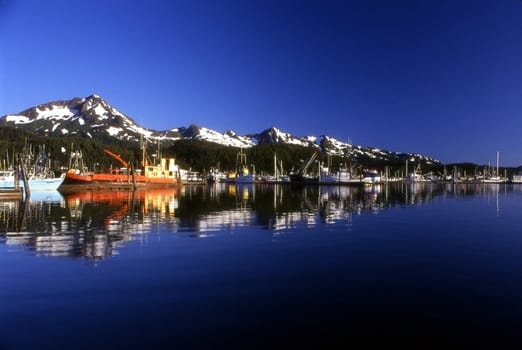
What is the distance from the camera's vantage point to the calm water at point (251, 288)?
1031 centimetres

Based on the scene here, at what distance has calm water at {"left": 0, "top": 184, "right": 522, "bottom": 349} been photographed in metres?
10.3

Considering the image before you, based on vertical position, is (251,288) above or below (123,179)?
→ below

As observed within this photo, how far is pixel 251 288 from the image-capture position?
1404 cm

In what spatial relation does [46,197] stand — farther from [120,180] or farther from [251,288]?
[251,288]

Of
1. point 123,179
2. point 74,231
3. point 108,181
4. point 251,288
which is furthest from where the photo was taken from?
point 123,179

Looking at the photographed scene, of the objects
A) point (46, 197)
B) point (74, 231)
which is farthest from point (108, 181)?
point (74, 231)

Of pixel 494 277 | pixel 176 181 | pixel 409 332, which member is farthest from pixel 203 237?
pixel 176 181

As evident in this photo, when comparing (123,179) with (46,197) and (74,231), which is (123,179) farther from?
(74,231)

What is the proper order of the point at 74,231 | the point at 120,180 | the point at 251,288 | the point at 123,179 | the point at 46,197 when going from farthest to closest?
the point at 123,179 → the point at 120,180 → the point at 46,197 → the point at 74,231 → the point at 251,288

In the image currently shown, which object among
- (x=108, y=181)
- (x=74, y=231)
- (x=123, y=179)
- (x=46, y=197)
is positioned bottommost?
(x=74, y=231)

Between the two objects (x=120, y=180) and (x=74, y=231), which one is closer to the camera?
(x=74, y=231)

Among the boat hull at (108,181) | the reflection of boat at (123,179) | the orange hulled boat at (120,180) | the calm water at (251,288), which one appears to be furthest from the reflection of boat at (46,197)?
the calm water at (251,288)

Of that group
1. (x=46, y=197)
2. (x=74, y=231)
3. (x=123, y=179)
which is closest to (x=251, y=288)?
(x=74, y=231)

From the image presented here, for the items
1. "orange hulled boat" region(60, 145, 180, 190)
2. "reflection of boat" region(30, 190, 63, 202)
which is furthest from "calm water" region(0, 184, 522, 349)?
"orange hulled boat" region(60, 145, 180, 190)
